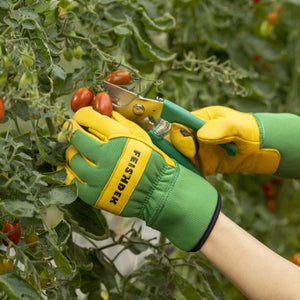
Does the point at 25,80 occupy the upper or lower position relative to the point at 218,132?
upper

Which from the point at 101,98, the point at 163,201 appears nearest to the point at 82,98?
the point at 101,98

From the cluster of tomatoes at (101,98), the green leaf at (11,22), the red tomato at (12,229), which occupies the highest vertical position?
the green leaf at (11,22)

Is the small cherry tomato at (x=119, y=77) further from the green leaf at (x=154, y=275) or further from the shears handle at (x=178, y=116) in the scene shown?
the green leaf at (x=154, y=275)

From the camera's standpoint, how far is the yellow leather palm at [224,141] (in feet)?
3.04

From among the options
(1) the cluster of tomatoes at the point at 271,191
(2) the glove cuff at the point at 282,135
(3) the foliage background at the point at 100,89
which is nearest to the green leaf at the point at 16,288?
(3) the foliage background at the point at 100,89

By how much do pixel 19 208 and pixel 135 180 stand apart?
0.79 ft

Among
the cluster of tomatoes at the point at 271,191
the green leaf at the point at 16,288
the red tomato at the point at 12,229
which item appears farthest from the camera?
the cluster of tomatoes at the point at 271,191

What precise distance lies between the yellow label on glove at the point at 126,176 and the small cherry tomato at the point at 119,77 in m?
0.15

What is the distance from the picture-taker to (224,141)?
3.08 feet

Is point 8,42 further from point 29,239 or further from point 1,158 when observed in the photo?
point 29,239

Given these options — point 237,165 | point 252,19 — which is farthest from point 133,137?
point 252,19

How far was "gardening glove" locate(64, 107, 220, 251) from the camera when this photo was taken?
0.80 meters

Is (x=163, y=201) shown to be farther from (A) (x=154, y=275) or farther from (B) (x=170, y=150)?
(A) (x=154, y=275)

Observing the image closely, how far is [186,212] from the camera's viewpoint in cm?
85
